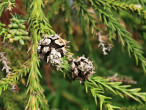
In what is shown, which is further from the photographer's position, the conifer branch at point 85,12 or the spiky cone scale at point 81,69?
the conifer branch at point 85,12

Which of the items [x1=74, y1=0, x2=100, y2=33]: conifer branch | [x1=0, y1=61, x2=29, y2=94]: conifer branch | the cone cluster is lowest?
[x1=0, y1=61, x2=29, y2=94]: conifer branch

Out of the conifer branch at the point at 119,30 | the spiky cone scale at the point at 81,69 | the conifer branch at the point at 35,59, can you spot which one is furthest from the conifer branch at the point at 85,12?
the spiky cone scale at the point at 81,69

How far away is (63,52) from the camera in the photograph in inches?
36.6

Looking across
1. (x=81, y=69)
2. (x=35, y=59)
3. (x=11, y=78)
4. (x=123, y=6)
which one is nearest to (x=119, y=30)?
(x=123, y=6)

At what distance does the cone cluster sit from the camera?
90cm

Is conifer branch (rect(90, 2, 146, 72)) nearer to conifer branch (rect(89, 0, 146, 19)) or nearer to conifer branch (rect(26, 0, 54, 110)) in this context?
conifer branch (rect(89, 0, 146, 19))

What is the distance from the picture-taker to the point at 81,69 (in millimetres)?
954

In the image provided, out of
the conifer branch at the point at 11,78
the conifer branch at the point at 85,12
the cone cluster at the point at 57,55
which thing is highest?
the conifer branch at the point at 85,12

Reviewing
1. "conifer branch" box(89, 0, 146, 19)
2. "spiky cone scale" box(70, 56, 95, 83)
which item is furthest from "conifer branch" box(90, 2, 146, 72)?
"spiky cone scale" box(70, 56, 95, 83)

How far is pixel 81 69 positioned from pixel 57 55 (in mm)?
144

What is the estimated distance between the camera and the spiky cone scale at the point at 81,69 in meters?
0.96

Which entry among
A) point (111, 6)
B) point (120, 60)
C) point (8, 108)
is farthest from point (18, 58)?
point (120, 60)

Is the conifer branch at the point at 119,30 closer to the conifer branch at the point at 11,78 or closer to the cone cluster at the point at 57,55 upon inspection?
the cone cluster at the point at 57,55

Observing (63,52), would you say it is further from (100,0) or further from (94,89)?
(100,0)
